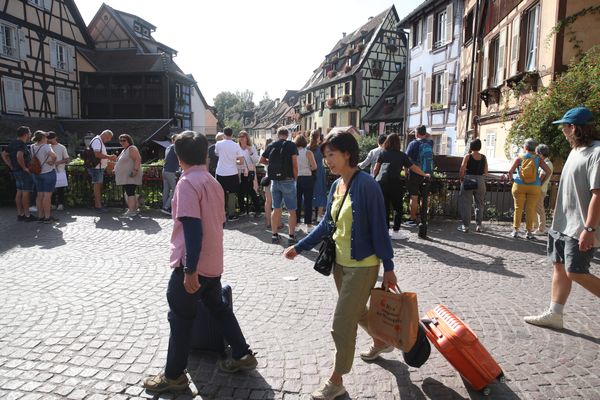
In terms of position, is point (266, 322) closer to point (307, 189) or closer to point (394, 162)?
point (394, 162)

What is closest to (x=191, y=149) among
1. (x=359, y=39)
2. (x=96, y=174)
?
(x=96, y=174)

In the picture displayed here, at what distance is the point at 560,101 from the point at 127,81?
32116 mm

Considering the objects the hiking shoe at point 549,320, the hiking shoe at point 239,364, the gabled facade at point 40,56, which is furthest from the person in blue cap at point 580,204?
the gabled facade at point 40,56

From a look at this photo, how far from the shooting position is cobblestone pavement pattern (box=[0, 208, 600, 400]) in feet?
10.6

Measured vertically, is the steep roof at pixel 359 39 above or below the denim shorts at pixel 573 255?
above

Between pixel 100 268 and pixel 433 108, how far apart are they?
21.8 meters

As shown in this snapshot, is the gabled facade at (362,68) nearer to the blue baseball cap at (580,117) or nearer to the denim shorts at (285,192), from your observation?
the denim shorts at (285,192)

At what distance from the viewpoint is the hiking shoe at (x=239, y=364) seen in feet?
11.0

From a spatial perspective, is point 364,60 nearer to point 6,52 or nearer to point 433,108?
point 433,108

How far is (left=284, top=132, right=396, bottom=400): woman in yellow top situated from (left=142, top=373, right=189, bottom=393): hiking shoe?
0.92m

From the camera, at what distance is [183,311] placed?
9.82ft

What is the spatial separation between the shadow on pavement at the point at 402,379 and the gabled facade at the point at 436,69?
20.5m

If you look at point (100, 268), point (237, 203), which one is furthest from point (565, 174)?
point (237, 203)

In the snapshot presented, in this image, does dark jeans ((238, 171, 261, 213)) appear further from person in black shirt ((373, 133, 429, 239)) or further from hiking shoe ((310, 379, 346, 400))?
hiking shoe ((310, 379, 346, 400))
